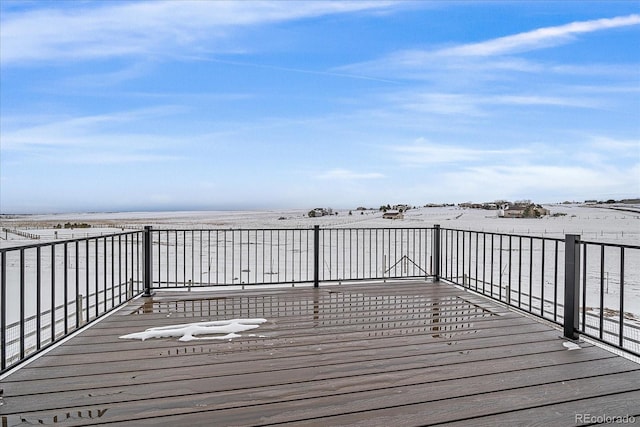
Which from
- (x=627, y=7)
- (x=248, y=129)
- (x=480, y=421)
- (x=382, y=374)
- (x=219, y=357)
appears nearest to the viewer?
(x=480, y=421)

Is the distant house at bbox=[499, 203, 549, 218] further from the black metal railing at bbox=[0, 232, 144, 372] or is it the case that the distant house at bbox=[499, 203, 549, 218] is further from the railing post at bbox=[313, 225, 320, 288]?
the railing post at bbox=[313, 225, 320, 288]

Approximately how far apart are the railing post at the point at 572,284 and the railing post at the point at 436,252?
230cm

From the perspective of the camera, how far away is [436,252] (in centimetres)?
550

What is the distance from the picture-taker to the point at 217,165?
20.3 m

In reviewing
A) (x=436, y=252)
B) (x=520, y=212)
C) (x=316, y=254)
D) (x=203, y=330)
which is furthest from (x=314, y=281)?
(x=520, y=212)

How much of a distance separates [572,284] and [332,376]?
2094 mm

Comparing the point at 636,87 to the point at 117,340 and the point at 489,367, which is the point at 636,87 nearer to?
the point at 489,367

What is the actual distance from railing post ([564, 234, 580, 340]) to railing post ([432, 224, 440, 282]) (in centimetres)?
230

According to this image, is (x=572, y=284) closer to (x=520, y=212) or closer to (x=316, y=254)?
(x=316, y=254)

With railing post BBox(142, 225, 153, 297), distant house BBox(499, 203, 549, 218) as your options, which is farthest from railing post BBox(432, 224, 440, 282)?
distant house BBox(499, 203, 549, 218)

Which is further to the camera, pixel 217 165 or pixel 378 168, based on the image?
pixel 378 168

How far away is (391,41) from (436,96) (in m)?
2.56

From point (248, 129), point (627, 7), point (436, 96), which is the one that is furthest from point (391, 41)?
point (248, 129)

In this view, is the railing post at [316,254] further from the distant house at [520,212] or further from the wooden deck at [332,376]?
the distant house at [520,212]
